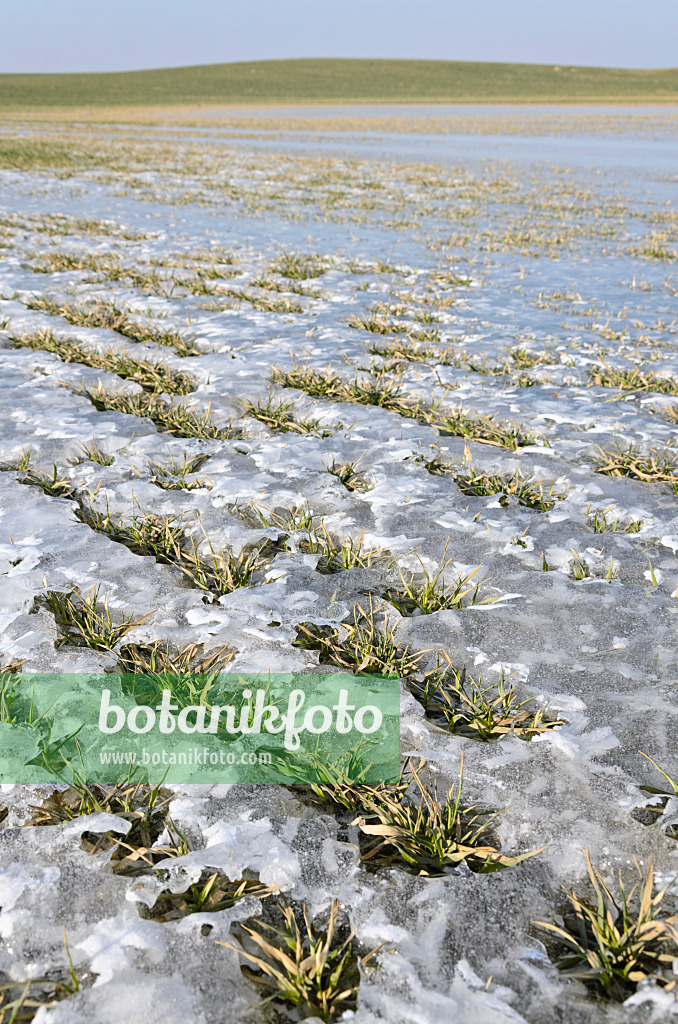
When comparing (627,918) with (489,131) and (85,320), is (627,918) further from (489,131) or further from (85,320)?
(489,131)

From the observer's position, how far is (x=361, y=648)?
8.36 ft

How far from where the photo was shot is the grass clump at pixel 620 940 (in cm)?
154

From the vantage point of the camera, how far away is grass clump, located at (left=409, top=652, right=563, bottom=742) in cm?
224

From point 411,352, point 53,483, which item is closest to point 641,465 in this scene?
point 411,352

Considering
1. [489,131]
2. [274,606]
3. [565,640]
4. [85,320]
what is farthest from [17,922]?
[489,131]

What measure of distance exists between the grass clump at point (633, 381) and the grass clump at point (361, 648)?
396 cm

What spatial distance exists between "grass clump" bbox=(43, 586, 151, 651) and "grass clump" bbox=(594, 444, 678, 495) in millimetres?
3051

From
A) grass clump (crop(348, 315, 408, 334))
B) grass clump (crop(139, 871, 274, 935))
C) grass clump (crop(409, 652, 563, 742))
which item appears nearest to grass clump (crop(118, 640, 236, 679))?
grass clump (crop(139, 871, 274, 935))

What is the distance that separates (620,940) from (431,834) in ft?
1.74

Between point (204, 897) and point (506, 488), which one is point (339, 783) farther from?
point (506, 488)

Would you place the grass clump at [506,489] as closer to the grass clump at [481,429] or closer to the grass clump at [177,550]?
the grass clump at [481,429]

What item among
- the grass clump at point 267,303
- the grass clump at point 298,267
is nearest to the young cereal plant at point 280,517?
the grass clump at point 267,303

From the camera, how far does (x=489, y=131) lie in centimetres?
4412

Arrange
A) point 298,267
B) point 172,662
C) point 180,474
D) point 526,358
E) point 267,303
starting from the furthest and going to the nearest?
point 298,267 < point 267,303 < point 526,358 < point 180,474 < point 172,662
